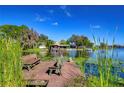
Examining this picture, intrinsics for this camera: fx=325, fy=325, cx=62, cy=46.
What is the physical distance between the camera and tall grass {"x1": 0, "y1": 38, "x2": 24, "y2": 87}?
10.5 ft

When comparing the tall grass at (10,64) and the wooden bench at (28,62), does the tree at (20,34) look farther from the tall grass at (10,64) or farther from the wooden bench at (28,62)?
the wooden bench at (28,62)

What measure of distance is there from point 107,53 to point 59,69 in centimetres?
386

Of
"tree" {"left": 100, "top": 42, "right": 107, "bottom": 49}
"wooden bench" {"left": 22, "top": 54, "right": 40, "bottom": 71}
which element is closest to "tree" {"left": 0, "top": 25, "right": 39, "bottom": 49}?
"tree" {"left": 100, "top": 42, "right": 107, "bottom": 49}

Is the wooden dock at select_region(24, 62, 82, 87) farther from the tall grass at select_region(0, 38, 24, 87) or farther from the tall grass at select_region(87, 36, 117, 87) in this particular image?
the tall grass at select_region(87, 36, 117, 87)

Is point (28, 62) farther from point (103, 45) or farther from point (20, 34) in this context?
point (103, 45)

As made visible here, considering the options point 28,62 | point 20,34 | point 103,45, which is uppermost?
point 20,34

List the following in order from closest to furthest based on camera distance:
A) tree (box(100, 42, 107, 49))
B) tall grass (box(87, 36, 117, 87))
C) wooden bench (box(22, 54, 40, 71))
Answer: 1. tall grass (box(87, 36, 117, 87))
2. tree (box(100, 42, 107, 49))
3. wooden bench (box(22, 54, 40, 71))

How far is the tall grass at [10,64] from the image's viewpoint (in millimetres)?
3191

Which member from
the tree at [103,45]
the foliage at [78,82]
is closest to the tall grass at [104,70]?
the tree at [103,45]

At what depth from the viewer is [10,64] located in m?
3.24

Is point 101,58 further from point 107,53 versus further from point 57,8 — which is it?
point 57,8

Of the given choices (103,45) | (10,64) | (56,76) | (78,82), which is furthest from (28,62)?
(103,45)

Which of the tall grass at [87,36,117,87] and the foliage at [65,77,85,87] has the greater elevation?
the tall grass at [87,36,117,87]

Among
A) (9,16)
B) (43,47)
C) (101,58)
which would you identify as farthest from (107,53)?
(43,47)
